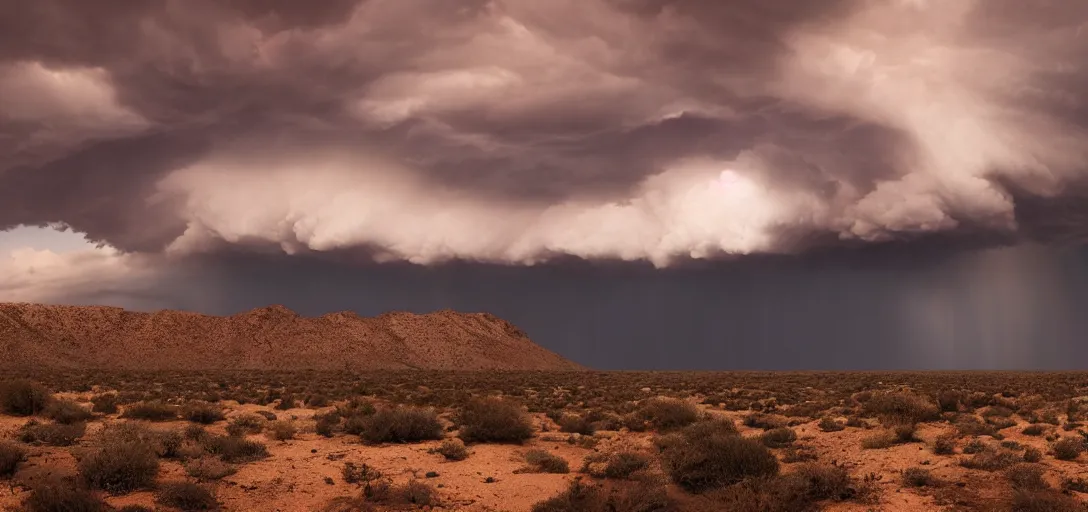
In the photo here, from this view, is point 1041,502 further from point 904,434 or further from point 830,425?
point 830,425

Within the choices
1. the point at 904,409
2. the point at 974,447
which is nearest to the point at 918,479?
the point at 974,447

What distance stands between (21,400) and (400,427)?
620 inches

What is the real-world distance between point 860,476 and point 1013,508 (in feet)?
12.6

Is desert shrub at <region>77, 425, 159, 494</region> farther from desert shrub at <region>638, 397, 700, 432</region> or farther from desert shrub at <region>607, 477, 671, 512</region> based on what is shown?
desert shrub at <region>638, 397, 700, 432</region>

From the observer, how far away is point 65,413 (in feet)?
89.4

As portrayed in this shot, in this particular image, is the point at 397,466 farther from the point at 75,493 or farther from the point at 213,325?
the point at 213,325

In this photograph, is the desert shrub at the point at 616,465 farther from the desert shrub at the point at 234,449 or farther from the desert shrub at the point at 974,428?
the desert shrub at the point at 974,428

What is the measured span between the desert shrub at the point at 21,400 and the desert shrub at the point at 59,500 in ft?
50.5

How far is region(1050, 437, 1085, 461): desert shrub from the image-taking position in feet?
67.5

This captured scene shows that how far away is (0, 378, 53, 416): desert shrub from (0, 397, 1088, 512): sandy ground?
2.50m

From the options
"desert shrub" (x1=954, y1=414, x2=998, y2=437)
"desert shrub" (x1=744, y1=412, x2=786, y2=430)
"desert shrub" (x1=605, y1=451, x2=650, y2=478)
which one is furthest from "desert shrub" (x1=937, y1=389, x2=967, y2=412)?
"desert shrub" (x1=605, y1=451, x2=650, y2=478)

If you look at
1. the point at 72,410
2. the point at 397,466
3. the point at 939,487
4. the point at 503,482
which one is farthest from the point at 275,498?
the point at 939,487

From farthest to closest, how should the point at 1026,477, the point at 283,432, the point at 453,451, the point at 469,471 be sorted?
1. the point at 283,432
2. the point at 453,451
3. the point at 469,471
4. the point at 1026,477

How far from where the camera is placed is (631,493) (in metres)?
17.9
